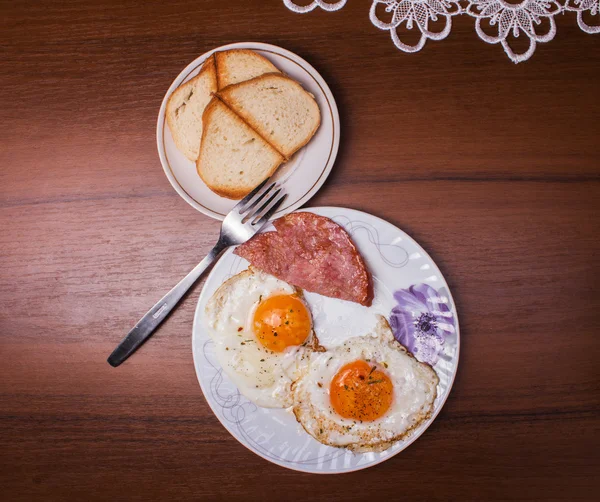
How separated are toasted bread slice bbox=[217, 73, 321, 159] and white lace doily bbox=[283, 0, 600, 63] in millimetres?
427

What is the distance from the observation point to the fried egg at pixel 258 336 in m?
1.69

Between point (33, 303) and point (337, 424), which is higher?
point (33, 303)

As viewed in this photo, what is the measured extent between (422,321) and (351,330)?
0.24m

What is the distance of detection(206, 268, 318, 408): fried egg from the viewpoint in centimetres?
169

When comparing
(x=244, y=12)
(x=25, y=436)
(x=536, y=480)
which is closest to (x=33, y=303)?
(x=25, y=436)

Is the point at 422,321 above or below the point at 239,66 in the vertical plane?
below

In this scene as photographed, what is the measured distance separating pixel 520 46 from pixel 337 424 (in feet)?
4.81

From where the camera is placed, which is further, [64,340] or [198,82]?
[64,340]

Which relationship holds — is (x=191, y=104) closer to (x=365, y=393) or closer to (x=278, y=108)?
(x=278, y=108)

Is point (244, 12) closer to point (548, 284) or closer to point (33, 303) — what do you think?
point (33, 303)

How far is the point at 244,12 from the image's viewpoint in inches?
72.2

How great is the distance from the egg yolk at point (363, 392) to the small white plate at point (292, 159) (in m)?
0.58

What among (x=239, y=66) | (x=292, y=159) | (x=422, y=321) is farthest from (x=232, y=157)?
(x=422, y=321)

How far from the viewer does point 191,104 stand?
1.71 m
